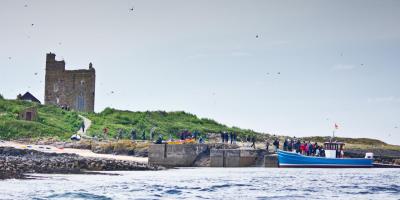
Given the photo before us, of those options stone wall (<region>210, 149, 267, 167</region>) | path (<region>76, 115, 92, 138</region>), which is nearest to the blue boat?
stone wall (<region>210, 149, 267, 167</region>)

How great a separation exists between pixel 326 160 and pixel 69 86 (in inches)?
2091

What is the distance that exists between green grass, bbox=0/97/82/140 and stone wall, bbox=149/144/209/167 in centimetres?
1695

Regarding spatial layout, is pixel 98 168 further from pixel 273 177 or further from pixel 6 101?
pixel 6 101

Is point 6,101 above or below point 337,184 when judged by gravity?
above

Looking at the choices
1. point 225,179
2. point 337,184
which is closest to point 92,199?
point 225,179

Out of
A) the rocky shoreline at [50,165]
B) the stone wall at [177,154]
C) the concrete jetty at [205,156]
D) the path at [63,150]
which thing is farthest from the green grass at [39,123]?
the rocky shoreline at [50,165]

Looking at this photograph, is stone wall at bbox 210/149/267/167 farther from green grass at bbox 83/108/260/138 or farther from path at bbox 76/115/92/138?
green grass at bbox 83/108/260/138

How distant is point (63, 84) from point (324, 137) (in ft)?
131

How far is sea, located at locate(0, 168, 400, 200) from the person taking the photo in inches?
1297

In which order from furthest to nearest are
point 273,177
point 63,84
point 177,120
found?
point 63,84, point 177,120, point 273,177

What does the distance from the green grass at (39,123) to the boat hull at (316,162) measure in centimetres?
2575

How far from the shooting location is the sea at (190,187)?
3294cm

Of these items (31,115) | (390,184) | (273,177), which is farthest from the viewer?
Result: (31,115)

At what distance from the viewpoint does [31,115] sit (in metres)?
85.1
